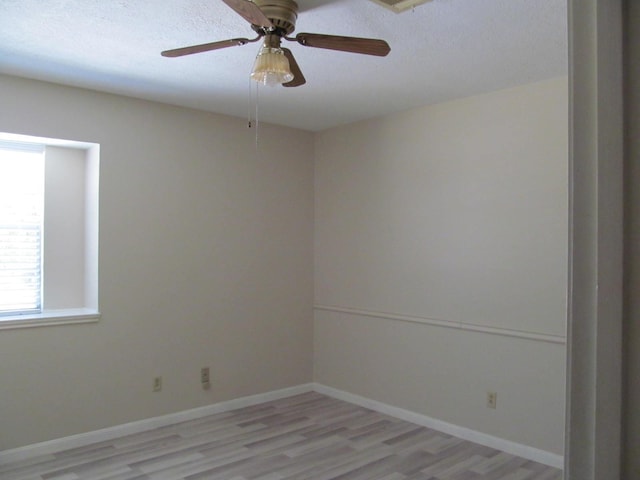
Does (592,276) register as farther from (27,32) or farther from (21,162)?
(21,162)

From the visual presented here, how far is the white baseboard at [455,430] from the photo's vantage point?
3.48m

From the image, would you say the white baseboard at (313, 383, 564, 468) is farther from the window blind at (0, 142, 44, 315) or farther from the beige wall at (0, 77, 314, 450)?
the window blind at (0, 142, 44, 315)

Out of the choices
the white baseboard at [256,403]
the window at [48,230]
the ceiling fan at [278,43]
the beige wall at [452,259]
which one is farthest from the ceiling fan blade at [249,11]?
the white baseboard at [256,403]

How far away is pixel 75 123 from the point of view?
12.4 ft

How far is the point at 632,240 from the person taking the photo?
532mm

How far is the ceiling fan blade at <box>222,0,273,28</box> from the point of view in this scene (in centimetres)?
178

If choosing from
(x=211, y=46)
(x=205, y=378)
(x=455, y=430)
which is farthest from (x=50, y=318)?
(x=455, y=430)

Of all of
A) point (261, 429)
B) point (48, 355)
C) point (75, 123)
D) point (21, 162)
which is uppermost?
point (75, 123)

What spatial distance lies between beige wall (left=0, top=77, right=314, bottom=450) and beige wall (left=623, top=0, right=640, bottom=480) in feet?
12.6

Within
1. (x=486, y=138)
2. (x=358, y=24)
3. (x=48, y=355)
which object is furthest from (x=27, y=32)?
(x=486, y=138)

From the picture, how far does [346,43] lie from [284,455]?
2.74 m

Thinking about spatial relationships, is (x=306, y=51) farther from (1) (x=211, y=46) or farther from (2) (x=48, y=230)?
(2) (x=48, y=230)

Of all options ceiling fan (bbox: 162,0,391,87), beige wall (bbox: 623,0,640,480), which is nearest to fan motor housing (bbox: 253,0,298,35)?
ceiling fan (bbox: 162,0,391,87)

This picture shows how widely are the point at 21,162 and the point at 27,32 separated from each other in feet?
4.45
